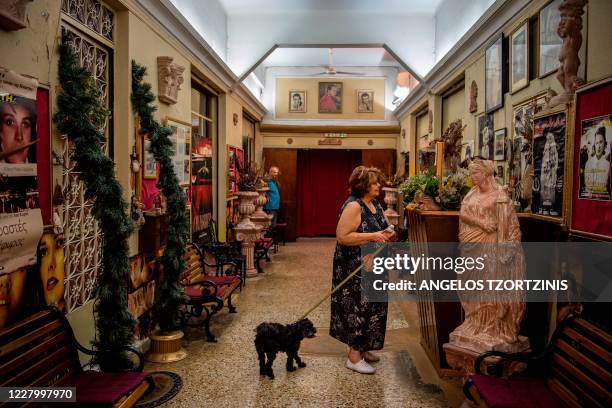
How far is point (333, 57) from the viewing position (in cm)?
1152

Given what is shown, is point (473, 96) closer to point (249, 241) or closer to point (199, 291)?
point (199, 291)

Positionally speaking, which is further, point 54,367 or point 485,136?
point 485,136

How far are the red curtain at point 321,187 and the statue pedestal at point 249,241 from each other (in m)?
5.94

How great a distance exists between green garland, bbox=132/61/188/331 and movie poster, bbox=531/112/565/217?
308 cm

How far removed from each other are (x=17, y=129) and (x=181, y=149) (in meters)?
2.90

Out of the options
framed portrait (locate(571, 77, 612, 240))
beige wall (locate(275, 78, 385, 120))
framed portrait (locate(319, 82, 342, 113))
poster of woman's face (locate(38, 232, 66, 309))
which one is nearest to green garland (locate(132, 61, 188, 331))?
poster of woman's face (locate(38, 232, 66, 309))

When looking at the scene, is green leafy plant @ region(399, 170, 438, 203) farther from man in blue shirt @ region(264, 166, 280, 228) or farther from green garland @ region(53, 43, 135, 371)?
man in blue shirt @ region(264, 166, 280, 228)

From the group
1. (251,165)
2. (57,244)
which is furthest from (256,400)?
(251,165)

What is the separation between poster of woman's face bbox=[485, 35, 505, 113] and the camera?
483 centimetres

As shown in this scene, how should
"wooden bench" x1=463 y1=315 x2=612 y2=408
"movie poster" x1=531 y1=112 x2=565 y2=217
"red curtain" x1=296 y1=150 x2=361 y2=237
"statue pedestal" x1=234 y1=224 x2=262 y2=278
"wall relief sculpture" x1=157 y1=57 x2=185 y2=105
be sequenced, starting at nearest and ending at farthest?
"wooden bench" x1=463 y1=315 x2=612 y2=408 < "movie poster" x1=531 y1=112 x2=565 y2=217 < "wall relief sculpture" x1=157 y1=57 x2=185 y2=105 < "statue pedestal" x1=234 y1=224 x2=262 y2=278 < "red curtain" x1=296 y1=150 x2=361 y2=237

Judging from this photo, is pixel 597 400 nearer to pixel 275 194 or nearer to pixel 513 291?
pixel 513 291

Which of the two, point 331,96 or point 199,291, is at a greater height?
point 331,96

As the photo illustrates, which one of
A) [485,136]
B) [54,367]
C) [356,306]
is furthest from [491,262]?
[54,367]

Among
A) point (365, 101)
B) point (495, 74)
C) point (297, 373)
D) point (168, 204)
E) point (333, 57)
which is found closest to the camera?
point (297, 373)
